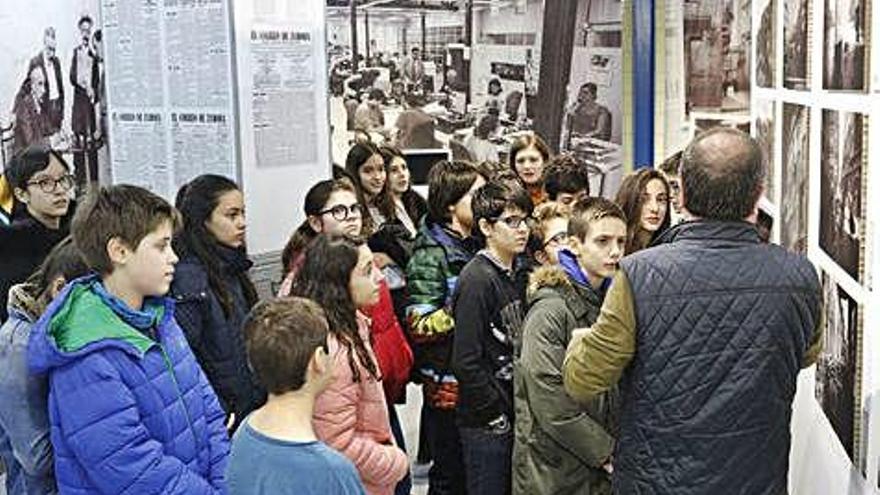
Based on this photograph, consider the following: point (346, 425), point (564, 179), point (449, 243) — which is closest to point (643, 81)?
point (564, 179)

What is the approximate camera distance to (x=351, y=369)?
3.00 m

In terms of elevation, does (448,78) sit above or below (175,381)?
above

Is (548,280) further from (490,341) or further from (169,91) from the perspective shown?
(169,91)

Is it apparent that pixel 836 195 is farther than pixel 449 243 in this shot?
No

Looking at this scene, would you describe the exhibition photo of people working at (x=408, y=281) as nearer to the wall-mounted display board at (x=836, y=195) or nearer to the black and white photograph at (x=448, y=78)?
the wall-mounted display board at (x=836, y=195)

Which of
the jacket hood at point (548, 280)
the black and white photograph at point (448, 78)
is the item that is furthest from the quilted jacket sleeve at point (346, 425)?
the black and white photograph at point (448, 78)

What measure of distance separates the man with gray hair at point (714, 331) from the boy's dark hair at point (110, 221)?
3.84 feet

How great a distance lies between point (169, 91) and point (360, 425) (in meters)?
2.31

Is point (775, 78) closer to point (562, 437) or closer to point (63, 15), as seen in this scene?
point (562, 437)

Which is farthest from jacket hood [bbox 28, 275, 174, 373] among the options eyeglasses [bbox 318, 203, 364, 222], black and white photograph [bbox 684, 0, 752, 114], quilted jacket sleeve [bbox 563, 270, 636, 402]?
black and white photograph [bbox 684, 0, 752, 114]

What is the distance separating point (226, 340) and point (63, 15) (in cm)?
270

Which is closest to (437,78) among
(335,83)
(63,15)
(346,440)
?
(335,83)

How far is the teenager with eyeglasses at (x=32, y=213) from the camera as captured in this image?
4344 mm

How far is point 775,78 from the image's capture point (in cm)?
388
